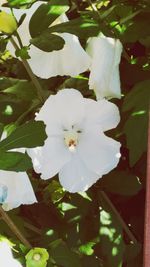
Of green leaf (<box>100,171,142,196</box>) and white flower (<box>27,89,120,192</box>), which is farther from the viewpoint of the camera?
green leaf (<box>100,171,142,196</box>)

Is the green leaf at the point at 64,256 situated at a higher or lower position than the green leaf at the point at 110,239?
higher

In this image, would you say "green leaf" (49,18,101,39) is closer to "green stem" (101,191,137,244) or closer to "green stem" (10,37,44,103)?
"green stem" (10,37,44,103)

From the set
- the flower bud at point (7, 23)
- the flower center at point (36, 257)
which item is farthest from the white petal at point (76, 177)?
the flower bud at point (7, 23)

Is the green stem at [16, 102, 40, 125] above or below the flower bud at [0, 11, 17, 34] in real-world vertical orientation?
below

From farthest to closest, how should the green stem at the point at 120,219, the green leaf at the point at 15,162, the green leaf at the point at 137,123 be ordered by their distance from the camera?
the green stem at the point at 120,219 < the green leaf at the point at 137,123 < the green leaf at the point at 15,162

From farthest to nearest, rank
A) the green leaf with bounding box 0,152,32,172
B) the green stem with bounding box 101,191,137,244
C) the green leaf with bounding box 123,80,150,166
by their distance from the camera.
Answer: the green stem with bounding box 101,191,137,244 → the green leaf with bounding box 123,80,150,166 → the green leaf with bounding box 0,152,32,172

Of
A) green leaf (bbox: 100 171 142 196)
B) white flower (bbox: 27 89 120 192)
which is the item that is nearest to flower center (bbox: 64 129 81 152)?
white flower (bbox: 27 89 120 192)

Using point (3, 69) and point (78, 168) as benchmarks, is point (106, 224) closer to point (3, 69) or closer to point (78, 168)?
point (78, 168)

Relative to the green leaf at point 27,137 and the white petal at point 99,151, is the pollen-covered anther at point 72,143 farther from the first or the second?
the green leaf at point 27,137

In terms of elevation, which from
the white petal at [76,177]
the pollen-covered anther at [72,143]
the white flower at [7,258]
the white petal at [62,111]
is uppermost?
the white petal at [62,111]
